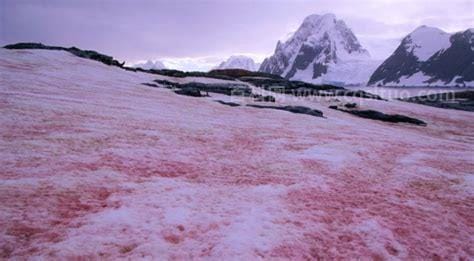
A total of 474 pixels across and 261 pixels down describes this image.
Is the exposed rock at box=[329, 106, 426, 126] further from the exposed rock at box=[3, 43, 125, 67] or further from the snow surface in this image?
the exposed rock at box=[3, 43, 125, 67]

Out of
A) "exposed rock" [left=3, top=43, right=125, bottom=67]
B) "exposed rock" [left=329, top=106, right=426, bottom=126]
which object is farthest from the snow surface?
"exposed rock" [left=3, top=43, right=125, bottom=67]

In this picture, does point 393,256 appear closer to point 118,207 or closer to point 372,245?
point 372,245

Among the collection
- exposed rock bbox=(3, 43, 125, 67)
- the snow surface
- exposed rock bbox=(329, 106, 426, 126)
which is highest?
exposed rock bbox=(3, 43, 125, 67)

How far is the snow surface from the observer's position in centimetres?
639

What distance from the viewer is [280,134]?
61.8 ft

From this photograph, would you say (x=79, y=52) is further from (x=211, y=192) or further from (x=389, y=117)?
(x=211, y=192)

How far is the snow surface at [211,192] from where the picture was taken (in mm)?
6387

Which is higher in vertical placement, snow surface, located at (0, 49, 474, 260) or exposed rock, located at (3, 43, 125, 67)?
exposed rock, located at (3, 43, 125, 67)

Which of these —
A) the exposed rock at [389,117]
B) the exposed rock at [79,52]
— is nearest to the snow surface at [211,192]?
the exposed rock at [389,117]

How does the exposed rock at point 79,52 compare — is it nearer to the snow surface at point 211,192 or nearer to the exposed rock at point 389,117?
the snow surface at point 211,192

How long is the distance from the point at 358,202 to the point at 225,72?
264 feet

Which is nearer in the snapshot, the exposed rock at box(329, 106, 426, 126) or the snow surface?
the snow surface

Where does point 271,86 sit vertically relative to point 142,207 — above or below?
above

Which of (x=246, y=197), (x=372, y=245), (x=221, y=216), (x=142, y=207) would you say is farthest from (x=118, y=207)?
(x=372, y=245)
